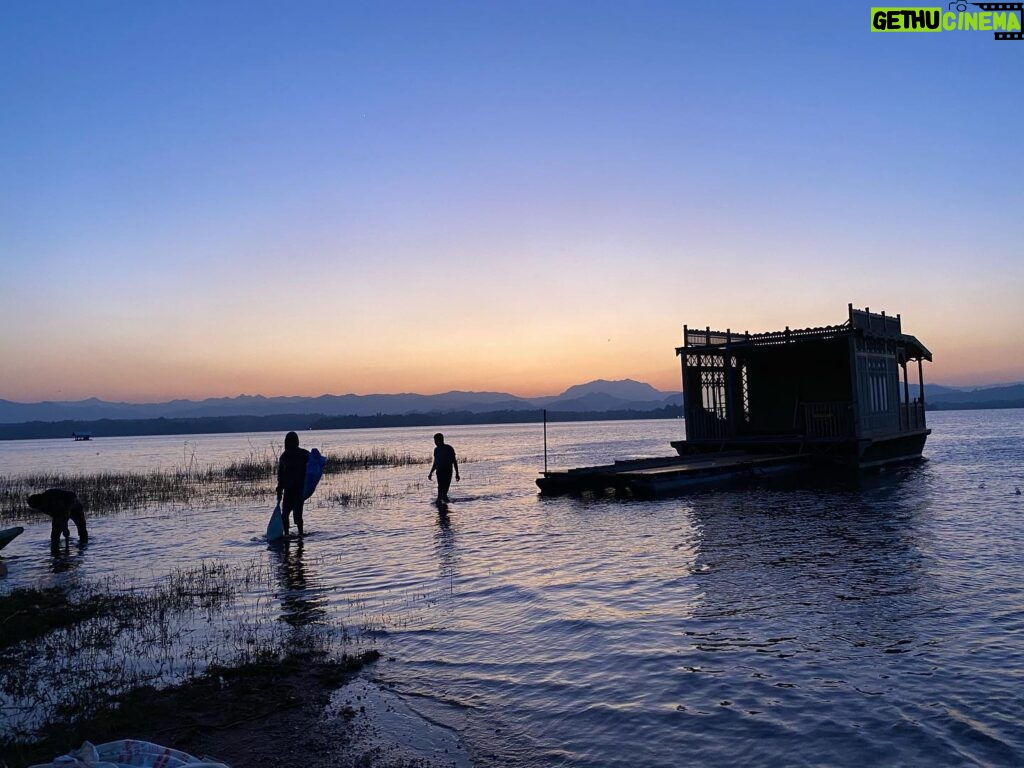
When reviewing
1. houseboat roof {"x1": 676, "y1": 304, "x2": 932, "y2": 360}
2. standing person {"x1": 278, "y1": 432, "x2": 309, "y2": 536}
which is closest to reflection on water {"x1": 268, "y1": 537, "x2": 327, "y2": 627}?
standing person {"x1": 278, "y1": 432, "x2": 309, "y2": 536}

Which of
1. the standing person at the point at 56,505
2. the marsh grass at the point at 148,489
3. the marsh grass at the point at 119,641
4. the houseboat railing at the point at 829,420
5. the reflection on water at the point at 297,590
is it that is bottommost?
the marsh grass at the point at 148,489

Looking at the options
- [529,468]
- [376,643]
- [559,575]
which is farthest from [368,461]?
[376,643]

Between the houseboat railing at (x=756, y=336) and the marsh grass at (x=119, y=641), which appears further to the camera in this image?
the houseboat railing at (x=756, y=336)

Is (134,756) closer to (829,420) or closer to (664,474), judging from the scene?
(664,474)

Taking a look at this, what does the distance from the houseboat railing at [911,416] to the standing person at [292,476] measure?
88.2 feet

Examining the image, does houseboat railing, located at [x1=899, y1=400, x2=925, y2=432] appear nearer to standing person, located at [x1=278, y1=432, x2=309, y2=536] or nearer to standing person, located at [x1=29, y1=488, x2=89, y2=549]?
standing person, located at [x1=278, y1=432, x2=309, y2=536]

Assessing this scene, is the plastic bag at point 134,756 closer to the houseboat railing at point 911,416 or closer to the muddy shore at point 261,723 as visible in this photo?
the muddy shore at point 261,723

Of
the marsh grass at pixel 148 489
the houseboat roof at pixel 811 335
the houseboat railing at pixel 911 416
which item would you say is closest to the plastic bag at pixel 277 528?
the marsh grass at pixel 148 489

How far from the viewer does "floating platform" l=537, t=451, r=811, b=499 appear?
23.2 m

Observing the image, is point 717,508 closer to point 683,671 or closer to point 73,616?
point 683,671

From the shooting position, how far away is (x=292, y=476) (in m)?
16.7

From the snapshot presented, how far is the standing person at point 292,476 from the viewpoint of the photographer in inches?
654

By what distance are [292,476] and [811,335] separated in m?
19.9

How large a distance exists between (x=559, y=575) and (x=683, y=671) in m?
5.05
